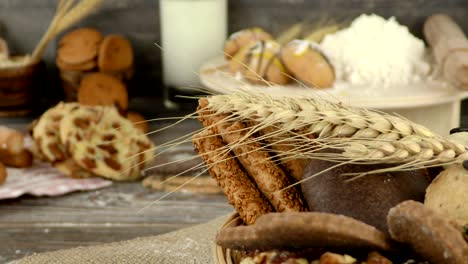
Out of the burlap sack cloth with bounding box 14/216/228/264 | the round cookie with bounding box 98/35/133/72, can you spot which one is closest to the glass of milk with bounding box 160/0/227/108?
the round cookie with bounding box 98/35/133/72

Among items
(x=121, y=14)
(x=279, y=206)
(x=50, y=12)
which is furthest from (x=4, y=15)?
(x=279, y=206)

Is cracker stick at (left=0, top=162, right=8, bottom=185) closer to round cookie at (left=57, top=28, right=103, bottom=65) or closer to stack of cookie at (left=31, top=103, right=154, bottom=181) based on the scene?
stack of cookie at (left=31, top=103, right=154, bottom=181)

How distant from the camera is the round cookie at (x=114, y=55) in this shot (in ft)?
5.80

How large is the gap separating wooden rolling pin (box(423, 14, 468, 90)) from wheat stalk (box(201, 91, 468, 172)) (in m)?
0.67

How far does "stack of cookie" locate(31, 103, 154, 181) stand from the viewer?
1.36 meters

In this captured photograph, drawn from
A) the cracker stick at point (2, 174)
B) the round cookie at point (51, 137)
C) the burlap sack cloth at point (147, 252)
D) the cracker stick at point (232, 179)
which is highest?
the cracker stick at point (232, 179)

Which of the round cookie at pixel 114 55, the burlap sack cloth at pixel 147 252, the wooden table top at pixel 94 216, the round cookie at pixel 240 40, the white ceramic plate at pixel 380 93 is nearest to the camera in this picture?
the burlap sack cloth at pixel 147 252

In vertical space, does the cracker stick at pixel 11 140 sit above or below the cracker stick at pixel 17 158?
above

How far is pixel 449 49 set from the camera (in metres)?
1.48

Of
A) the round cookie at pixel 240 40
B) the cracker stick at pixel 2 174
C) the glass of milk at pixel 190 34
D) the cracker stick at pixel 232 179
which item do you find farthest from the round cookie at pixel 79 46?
the cracker stick at pixel 232 179

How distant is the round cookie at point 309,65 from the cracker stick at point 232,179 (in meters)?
0.62

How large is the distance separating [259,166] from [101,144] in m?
0.60

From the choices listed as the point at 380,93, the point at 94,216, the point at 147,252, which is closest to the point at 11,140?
the point at 94,216

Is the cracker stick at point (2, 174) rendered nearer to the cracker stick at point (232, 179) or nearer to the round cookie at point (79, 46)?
the round cookie at point (79, 46)
